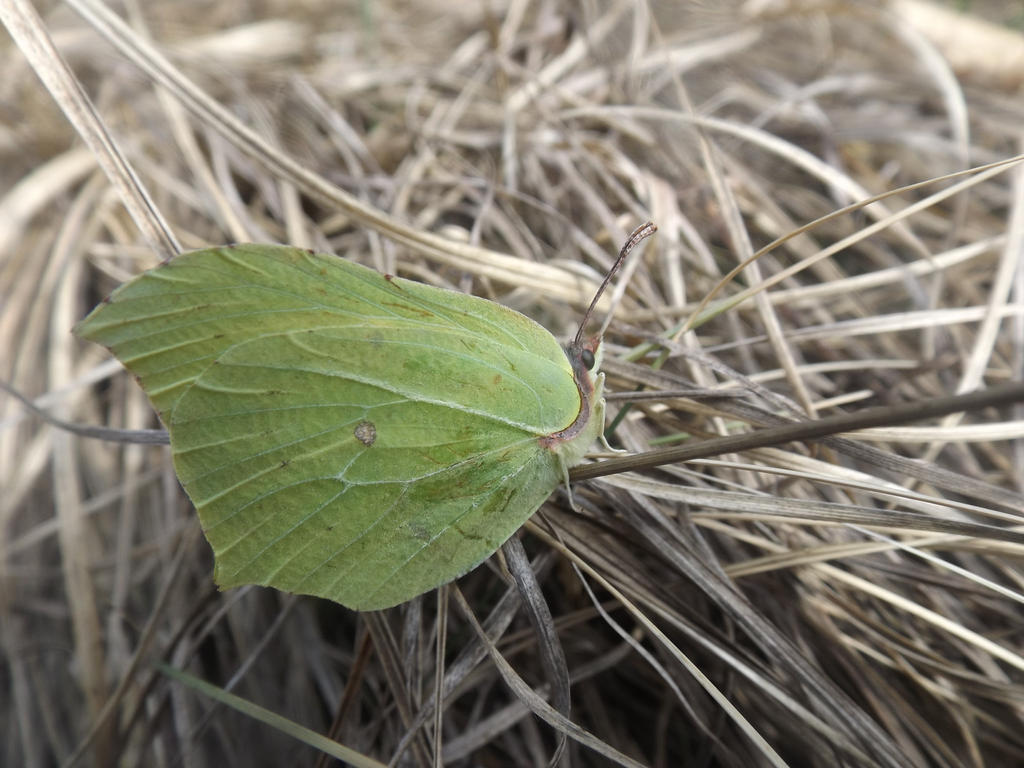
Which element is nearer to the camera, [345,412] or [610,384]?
[345,412]

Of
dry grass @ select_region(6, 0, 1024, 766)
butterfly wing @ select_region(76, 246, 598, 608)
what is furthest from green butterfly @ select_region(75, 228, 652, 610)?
dry grass @ select_region(6, 0, 1024, 766)

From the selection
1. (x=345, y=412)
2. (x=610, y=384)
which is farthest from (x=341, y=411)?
(x=610, y=384)

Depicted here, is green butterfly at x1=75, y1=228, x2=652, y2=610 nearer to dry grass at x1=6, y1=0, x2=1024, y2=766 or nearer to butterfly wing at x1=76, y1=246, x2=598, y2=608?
butterfly wing at x1=76, y1=246, x2=598, y2=608

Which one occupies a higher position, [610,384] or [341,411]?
[341,411]

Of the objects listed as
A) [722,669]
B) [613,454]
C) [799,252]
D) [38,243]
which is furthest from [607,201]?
[38,243]

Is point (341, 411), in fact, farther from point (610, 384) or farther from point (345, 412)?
point (610, 384)

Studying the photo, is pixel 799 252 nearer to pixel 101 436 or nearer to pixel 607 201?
pixel 607 201
